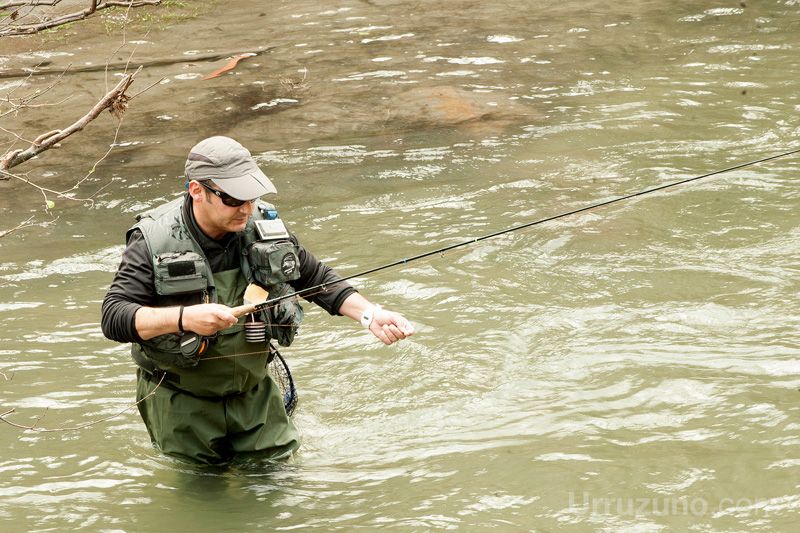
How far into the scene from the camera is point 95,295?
25.0 feet

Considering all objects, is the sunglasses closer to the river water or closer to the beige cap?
the beige cap

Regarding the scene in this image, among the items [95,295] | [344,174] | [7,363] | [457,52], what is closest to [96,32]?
[457,52]

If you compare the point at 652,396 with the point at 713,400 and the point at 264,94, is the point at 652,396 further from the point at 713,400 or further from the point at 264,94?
the point at 264,94

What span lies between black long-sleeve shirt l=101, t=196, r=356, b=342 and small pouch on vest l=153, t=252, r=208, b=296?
62 millimetres

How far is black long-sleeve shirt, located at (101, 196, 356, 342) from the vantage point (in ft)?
13.9

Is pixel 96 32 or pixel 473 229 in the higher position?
pixel 96 32

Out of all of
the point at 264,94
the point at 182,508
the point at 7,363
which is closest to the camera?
the point at 182,508

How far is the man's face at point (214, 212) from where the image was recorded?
14.4 ft

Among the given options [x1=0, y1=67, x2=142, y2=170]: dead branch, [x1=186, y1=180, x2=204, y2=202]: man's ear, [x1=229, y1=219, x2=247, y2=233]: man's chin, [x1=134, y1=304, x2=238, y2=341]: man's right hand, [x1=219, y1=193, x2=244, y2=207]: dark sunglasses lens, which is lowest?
[x1=134, y1=304, x2=238, y2=341]: man's right hand

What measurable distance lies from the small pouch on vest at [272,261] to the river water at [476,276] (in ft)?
3.36

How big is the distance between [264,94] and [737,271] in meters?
6.57

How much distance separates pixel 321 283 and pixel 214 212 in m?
0.65

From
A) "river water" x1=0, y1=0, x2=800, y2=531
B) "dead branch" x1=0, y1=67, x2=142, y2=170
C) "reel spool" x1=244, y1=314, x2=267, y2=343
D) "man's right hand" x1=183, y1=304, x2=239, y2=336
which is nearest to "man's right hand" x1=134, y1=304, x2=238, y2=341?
"man's right hand" x1=183, y1=304, x2=239, y2=336

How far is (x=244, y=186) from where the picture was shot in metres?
4.32
